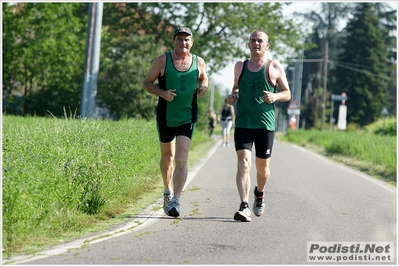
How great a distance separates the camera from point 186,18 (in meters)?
39.7

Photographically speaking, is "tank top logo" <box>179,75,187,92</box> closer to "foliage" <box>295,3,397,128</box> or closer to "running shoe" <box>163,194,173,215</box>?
"running shoe" <box>163,194,173,215</box>

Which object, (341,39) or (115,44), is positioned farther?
(341,39)

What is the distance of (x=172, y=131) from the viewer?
32.1 ft

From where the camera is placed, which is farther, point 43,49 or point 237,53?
point 237,53

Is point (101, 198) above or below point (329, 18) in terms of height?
below

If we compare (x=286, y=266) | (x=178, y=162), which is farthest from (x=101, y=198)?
(x=286, y=266)

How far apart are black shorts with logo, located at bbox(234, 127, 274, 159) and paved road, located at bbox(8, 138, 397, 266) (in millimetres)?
771

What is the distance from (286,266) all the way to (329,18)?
8480cm

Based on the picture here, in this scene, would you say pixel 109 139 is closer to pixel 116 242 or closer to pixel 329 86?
pixel 116 242

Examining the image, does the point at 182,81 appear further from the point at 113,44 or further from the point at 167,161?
the point at 113,44

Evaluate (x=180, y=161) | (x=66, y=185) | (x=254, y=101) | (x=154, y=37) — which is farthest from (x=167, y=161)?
(x=154, y=37)

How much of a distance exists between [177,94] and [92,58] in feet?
59.5

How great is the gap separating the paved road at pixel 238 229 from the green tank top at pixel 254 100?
1070mm

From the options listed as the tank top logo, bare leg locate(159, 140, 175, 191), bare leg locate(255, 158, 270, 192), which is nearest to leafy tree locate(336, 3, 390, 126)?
bare leg locate(255, 158, 270, 192)
